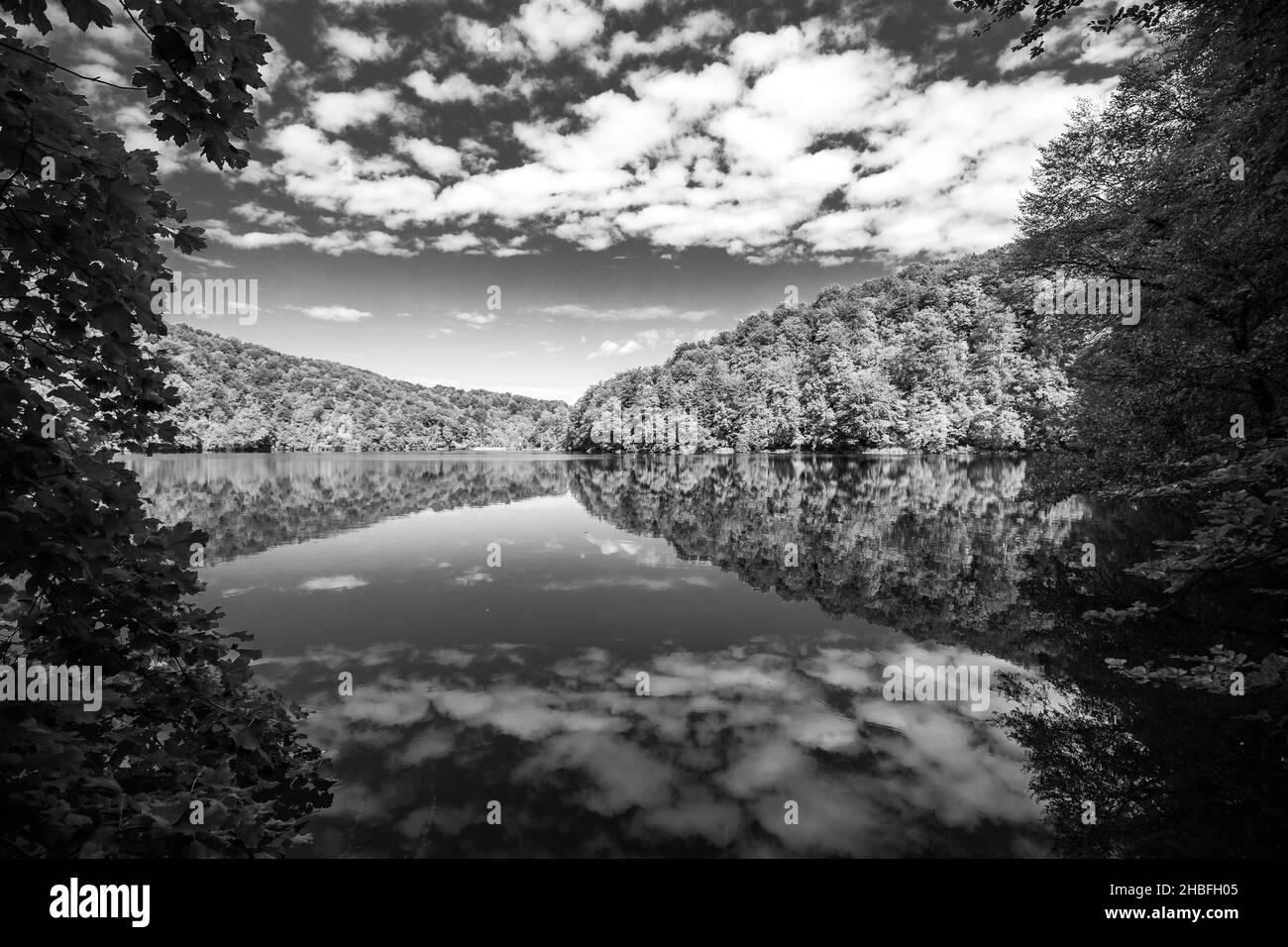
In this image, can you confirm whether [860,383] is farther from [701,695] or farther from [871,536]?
[701,695]

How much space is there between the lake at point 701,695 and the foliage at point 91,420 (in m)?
3.17

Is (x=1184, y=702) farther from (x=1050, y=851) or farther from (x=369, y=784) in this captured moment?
(x=369, y=784)

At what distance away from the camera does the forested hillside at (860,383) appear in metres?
95.4

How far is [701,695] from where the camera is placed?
1071 cm

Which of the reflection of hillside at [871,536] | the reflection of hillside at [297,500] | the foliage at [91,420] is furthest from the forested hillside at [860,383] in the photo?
the foliage at [91,420]

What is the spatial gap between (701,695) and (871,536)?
58.3ft

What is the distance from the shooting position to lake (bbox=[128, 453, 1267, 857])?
700cm

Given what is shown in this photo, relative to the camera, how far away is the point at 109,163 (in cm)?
374

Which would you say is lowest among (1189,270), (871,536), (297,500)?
(871,536)

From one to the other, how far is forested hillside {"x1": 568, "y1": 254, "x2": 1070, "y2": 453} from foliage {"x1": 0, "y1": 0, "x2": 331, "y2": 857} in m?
79.6

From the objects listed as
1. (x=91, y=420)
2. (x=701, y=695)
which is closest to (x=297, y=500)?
(x=701, y=695)

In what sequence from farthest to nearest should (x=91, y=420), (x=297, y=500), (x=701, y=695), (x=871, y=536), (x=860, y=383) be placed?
1. (x=860, y=383)
2. (x=297, y=500)
3. (x=871, y=536)
4. (x=701, y=695)
5. (x=91, y=420)

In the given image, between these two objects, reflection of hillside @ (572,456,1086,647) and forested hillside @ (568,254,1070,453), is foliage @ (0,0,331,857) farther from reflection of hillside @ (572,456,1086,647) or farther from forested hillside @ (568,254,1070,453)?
forested hillside @ (568,254,1070,453)
